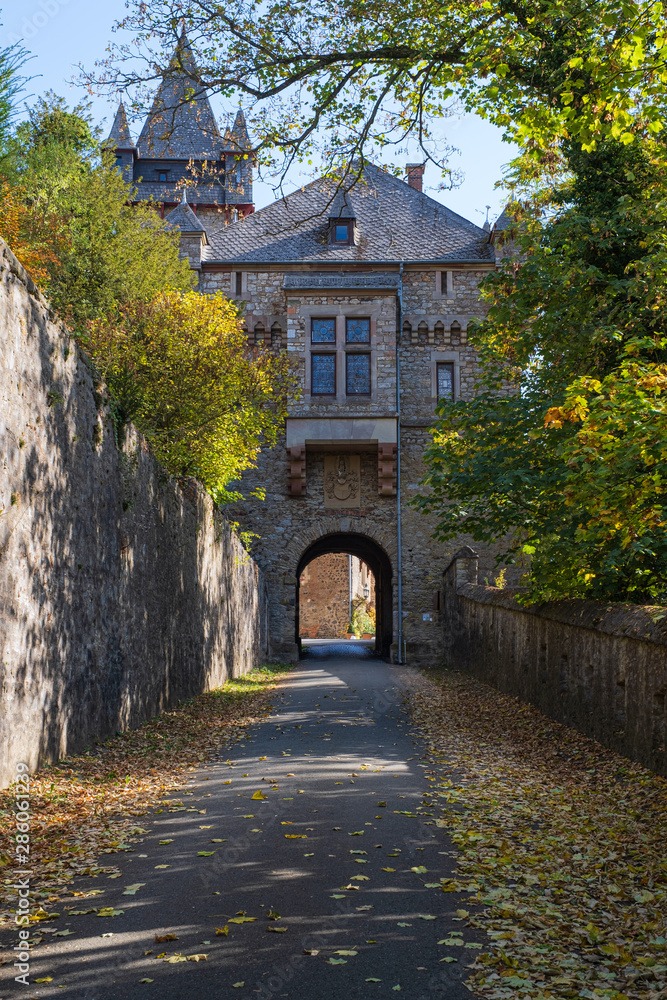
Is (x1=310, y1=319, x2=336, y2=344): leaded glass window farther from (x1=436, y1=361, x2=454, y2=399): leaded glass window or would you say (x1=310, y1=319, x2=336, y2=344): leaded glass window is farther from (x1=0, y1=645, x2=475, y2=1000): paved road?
(x1=0, y1=645, x2=475, y2=1000): paved road

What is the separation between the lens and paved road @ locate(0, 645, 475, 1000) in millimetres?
3152

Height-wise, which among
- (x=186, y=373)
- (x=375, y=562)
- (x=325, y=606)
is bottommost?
(x=325, y=606)

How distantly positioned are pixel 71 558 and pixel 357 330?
17555mm

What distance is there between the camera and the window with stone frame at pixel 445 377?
959 inches

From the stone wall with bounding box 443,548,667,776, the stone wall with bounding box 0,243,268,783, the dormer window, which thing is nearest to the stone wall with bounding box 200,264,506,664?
the dormer window

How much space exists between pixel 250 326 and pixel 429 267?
5.51 m

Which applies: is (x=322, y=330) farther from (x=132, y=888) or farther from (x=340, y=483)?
(x=132, y=888)

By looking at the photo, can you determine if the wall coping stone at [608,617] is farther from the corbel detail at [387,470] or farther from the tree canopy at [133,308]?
the corbel detail at [387,470]

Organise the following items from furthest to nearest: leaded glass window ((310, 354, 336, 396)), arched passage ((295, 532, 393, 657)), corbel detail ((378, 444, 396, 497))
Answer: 1. arched passage ((295, 532, 393, 657))
2. leaded glass window ((310, 354, 336, 396))
3. corbel detail ((378, 444, 396, 497))

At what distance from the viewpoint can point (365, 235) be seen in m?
25.8

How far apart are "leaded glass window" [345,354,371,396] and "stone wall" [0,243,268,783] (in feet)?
41.1

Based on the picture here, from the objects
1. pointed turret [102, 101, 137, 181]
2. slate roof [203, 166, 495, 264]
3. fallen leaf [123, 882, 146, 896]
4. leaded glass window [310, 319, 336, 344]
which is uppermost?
pointed turret [102, 101, 137, 181]

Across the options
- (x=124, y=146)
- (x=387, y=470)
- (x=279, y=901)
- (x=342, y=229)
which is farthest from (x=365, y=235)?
(x=279, y=901)

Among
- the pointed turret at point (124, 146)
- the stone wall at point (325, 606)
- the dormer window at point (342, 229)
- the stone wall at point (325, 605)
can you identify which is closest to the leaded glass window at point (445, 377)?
the dormer window at point (342, 229)
